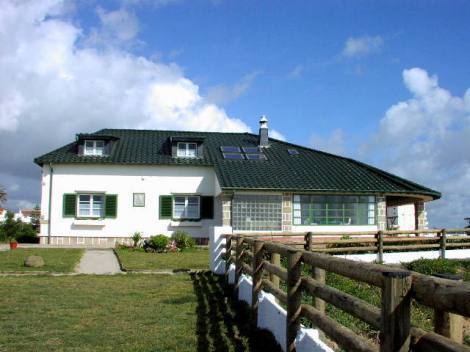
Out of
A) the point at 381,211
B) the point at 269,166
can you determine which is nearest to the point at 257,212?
the point at 269,166

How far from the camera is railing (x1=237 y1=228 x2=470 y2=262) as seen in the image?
1602cm

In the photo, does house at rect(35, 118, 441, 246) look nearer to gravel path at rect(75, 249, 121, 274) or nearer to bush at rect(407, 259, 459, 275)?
gravel path at rect(75, 249, 121, 274)

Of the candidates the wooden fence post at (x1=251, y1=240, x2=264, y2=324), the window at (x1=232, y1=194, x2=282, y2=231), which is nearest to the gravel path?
the wooden fence post at (x1=251, y1=240, x2=264, y2=324)

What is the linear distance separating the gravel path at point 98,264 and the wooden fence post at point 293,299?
348 inches

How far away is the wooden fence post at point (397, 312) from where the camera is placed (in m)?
3.06

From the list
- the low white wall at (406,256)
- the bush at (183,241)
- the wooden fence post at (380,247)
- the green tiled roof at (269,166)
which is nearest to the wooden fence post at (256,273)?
the low white wall at (406,256)

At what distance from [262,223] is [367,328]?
54.6ft

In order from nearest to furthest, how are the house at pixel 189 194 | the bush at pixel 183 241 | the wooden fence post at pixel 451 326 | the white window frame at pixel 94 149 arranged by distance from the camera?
1. the wooden fence post at pixel 451 326
2. the bush at pixel 183 241
3. the house at pixel 189 194
4. the white window frame at pixel 94 149

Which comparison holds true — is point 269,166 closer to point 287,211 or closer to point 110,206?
point 287,211

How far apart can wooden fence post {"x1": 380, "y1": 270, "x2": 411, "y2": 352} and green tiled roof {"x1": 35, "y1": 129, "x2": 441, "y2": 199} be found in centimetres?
2022

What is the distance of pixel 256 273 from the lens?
766 cm

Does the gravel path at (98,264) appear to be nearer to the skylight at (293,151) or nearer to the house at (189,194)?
the house at (189,194)

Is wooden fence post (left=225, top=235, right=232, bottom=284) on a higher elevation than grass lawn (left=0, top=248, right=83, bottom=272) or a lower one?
higher

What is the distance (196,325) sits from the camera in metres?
7.22
